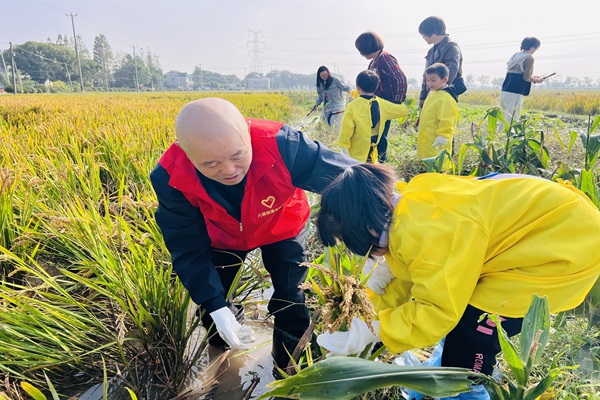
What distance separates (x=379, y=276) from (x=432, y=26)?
3337mm

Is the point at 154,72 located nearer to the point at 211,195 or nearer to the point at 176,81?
the point at 176,81

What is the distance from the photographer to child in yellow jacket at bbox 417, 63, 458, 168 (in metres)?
3.55

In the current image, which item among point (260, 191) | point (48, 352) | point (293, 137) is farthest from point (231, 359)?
point (293, 137)

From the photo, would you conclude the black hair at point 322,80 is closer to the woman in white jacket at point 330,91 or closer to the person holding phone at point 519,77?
the woman in white jacket at point 330,91

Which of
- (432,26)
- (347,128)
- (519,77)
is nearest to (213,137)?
(347,128)

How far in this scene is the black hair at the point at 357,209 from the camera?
108 centimetres

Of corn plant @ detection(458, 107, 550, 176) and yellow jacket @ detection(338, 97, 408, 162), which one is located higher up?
yellow jacket @ detection(338, 97, 408, 162)

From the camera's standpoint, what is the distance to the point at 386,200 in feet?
3.67

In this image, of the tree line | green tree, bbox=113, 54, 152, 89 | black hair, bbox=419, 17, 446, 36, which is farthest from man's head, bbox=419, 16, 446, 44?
green tree, bbox=113, 54, 152, 89

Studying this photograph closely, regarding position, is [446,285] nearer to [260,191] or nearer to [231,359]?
[260,191]

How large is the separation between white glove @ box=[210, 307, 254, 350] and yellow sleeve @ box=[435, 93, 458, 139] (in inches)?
118

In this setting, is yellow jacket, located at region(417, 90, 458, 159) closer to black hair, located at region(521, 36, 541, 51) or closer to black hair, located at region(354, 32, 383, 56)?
black hair, located at region(354, 32, 383, 56)

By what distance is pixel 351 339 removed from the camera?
121 centimetres

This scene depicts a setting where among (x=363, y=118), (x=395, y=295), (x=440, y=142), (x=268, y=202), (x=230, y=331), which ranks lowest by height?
(x=230, y=331)
